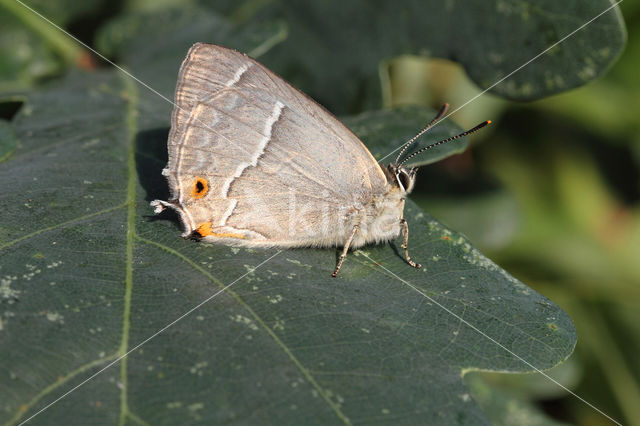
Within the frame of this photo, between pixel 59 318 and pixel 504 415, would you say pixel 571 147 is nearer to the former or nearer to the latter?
pixel 504 415

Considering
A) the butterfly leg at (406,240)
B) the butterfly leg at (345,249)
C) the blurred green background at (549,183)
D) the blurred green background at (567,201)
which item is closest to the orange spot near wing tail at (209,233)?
the butterfly leg at (345,249)

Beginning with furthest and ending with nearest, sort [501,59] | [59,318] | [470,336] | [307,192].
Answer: [501,59], [307,192], [470,336], [59,318]

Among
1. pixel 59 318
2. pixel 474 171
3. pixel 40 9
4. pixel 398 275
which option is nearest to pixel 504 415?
pixel 474 171

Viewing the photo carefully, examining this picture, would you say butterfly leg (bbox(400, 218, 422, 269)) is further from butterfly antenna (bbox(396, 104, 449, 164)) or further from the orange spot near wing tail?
the orange spot near wing tail

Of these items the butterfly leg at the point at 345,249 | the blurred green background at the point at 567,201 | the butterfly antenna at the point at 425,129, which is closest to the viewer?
the butterfly leg at the point at 345,249

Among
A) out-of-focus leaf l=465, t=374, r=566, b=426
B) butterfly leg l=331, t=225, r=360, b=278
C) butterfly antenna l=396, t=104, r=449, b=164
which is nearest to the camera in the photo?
butterfly leg l=331, t=225, r=360, b=278

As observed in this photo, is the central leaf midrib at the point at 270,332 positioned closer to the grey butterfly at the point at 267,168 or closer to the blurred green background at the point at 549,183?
the grey butterfly at the point at 267,168

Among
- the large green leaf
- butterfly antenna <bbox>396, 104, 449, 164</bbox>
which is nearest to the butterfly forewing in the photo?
the large green leaf
